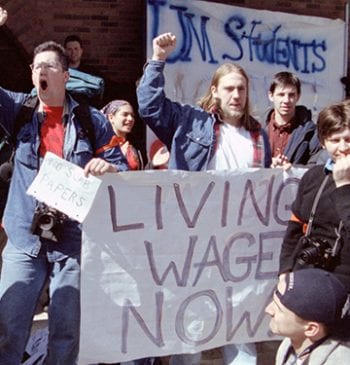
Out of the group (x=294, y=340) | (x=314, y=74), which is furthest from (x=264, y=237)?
(x=314, y=74)

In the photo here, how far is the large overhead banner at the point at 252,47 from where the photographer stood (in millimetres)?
8289

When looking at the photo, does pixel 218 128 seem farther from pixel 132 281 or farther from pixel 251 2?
pixel 251 2

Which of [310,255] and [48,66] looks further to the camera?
[48,66]

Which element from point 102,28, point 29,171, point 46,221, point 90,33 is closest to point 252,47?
point 102,28

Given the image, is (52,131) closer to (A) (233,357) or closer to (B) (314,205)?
(B) (314,205)

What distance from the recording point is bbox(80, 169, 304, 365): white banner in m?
3.93

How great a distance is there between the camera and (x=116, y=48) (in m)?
8.56

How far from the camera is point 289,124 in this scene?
5168 mm

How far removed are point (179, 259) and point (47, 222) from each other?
2.26ft

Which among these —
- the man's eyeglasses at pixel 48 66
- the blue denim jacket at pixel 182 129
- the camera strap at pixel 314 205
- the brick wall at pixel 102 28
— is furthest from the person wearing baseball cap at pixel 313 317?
the brick wall at pixel 102 28

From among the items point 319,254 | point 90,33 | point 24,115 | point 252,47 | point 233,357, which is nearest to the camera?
point 319,254

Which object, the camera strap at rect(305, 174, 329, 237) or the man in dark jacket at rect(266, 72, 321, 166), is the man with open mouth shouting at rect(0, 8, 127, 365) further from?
the man in dark jacket at rect(266, 72, 321, 166)

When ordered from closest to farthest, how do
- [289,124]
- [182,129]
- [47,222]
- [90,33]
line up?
[47,222] < [182,129] < [289,124] < [90,33]

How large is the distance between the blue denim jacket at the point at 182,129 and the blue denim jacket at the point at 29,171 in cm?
34
